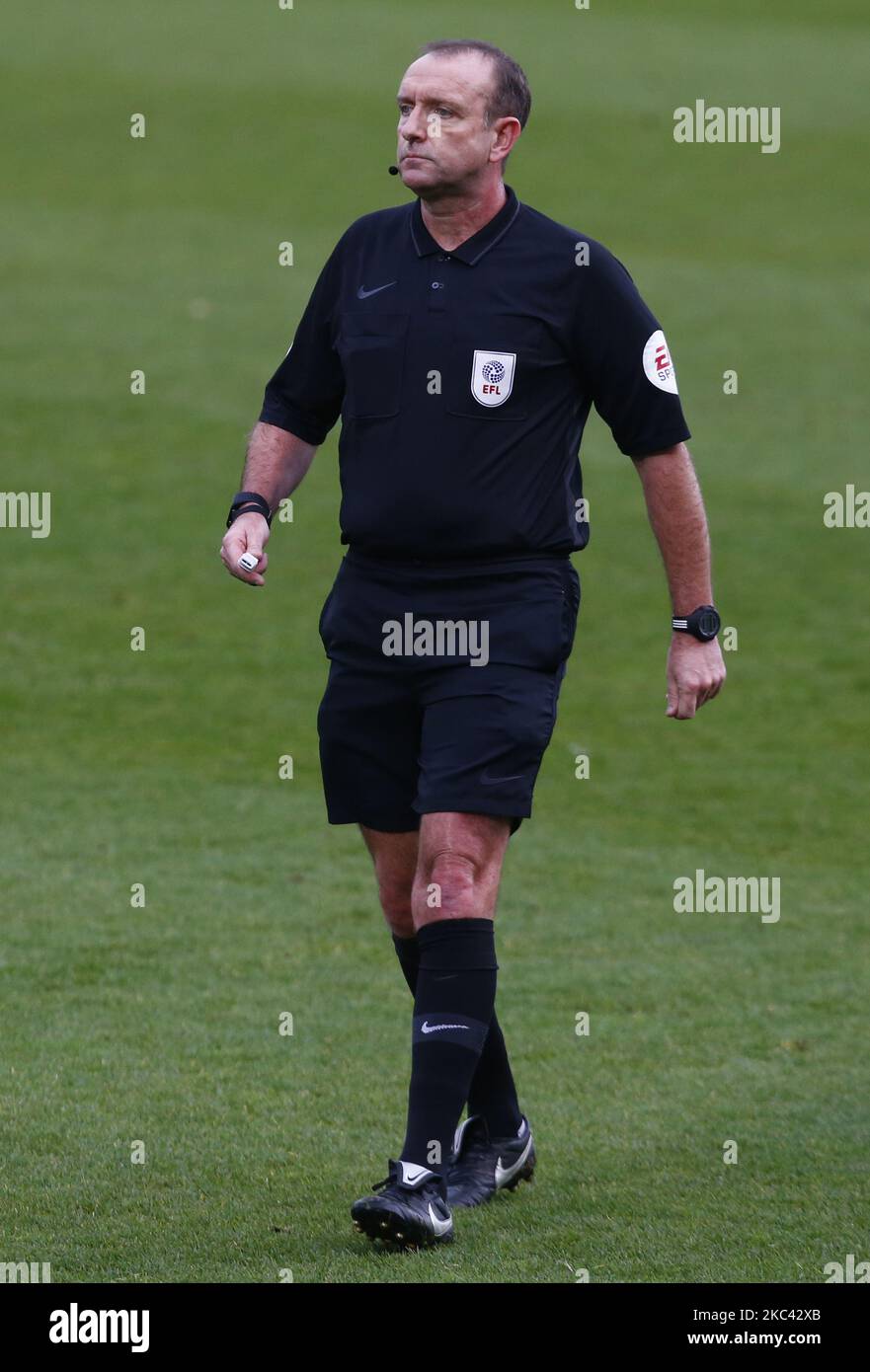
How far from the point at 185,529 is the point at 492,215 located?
32.1 feet

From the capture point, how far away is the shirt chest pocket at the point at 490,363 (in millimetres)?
4434

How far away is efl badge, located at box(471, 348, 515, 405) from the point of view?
4.43m

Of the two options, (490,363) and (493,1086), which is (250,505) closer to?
(490,363)

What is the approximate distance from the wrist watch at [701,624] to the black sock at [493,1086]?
0.95 meters

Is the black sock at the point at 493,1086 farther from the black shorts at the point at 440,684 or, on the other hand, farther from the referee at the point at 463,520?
the black shorts at the point at 440,684

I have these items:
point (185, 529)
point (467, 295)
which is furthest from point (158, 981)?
point (185, 529)

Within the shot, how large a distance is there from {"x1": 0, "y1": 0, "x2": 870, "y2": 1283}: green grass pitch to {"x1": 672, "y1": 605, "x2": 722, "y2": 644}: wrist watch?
1.25 metres

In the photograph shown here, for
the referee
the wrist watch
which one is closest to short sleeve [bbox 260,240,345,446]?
the referee

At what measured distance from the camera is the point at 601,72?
109ft

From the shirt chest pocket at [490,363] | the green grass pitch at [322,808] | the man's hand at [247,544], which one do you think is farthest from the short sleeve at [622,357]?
the green grass pitch at [322,808]

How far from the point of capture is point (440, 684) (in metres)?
4.44

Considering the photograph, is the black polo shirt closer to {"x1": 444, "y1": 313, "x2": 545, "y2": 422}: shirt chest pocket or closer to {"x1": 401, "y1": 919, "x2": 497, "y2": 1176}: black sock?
{"x1": 444, "y1": 313, "x2": 545, "y2": 422}: shirt chest pocket
